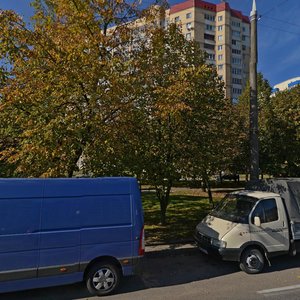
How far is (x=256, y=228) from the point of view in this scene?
6.81m

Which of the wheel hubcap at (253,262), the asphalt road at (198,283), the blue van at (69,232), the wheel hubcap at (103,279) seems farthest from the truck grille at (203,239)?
the wheel hubcap at (103,279)

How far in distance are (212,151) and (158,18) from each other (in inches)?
172

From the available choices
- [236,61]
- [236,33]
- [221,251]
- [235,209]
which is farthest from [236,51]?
[221,251]

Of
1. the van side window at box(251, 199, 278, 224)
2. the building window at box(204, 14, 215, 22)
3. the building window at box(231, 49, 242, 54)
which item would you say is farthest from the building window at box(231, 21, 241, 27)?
the van side window at box(251, 199, 278, 224)

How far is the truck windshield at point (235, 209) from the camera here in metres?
7.03

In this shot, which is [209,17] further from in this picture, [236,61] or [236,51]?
[236,61]

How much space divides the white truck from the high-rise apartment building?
2639 inches

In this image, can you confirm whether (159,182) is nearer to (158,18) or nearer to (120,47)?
(120,47)

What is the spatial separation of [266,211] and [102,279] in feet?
12.9

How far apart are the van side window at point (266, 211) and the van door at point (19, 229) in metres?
4.57

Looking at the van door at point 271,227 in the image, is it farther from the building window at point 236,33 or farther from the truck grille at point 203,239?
the building window at point 236,33

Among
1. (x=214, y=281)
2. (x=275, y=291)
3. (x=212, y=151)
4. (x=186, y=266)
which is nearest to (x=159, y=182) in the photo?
(x=212, y=151)

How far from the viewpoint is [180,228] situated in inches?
413

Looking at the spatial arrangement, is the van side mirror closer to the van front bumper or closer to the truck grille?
the van front bumper
